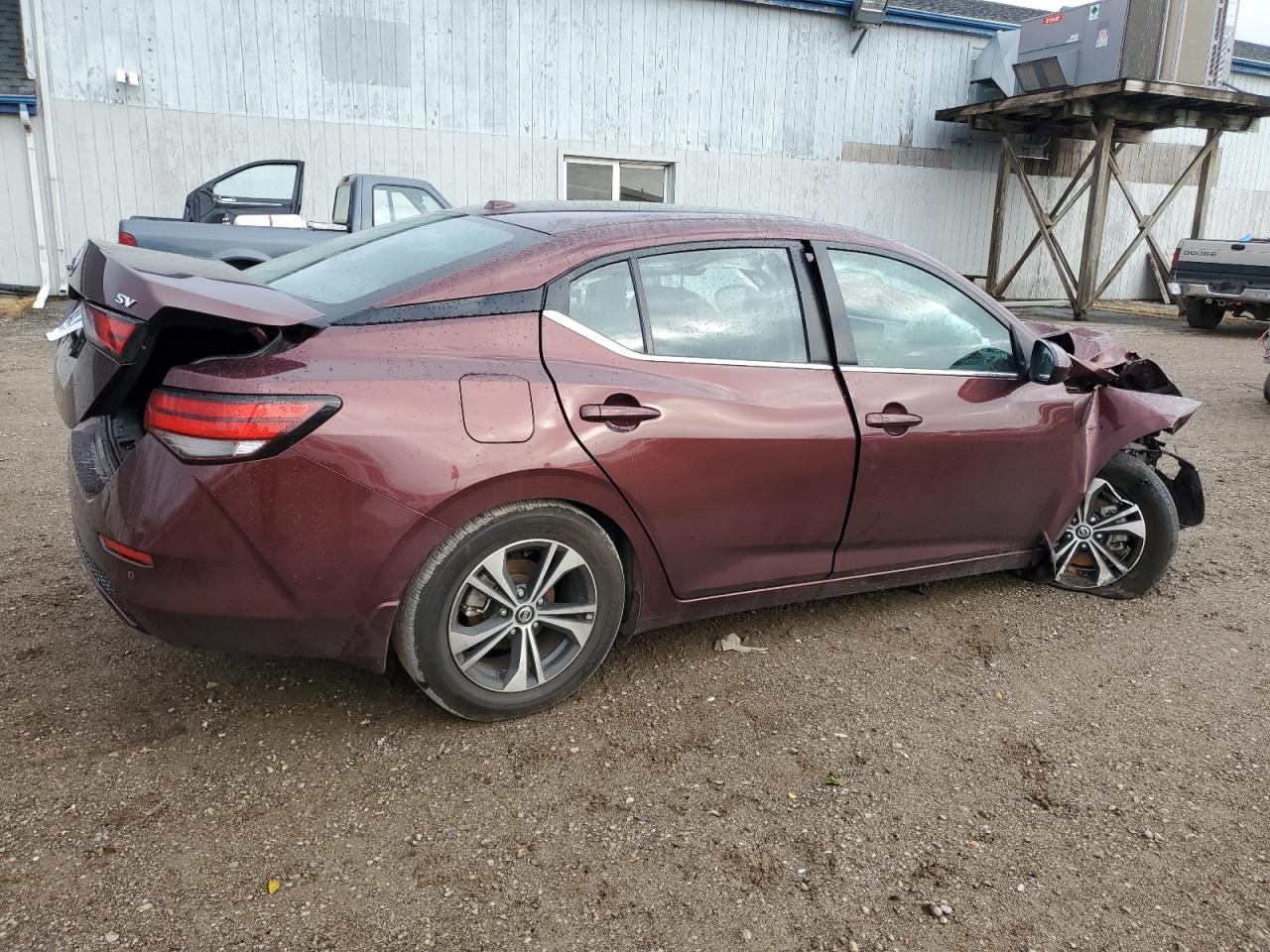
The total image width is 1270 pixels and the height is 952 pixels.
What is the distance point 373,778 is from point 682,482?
125 cm

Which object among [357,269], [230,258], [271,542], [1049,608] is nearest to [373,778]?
[271,542]

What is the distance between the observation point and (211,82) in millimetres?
13148

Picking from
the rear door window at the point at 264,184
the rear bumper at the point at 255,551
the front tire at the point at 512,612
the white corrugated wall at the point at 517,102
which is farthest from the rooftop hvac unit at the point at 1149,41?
the rear bumper at the point at 255,551

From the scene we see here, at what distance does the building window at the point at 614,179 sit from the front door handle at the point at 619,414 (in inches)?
506

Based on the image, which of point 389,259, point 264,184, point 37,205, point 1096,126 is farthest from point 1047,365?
point 1096,126

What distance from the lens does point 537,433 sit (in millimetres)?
2822

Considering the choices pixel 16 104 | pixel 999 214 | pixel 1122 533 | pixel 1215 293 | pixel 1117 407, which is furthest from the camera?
pixel 999 214

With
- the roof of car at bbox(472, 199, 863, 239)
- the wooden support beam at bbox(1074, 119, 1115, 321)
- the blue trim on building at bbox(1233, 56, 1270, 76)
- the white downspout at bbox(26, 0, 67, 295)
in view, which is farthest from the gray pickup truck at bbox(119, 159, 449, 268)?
the blue trim on building at bbox(1233, 56, 1270, 76)

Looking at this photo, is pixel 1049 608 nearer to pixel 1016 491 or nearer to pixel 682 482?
pixel 1016 491

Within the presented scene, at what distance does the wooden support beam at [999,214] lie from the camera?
18094 mm

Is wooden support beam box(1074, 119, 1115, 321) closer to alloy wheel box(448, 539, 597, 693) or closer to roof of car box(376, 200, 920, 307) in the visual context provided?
roof of car box(376, 200, 920, 307)

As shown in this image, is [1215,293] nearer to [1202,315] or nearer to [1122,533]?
[1202,315]

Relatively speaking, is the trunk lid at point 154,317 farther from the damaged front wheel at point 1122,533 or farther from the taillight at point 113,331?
the damaged front wheel at point 1122,533

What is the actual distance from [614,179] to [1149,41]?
8394 millimetres
